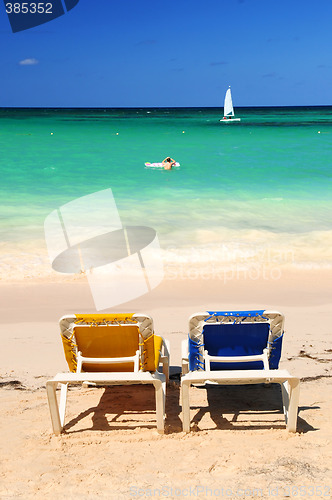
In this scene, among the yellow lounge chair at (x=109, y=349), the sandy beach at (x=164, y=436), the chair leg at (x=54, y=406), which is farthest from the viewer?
the yellow lounge chair at (x=109, y=349)

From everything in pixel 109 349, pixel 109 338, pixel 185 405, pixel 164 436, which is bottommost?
pixel 164 436

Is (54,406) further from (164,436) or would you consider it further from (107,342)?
(164,436)

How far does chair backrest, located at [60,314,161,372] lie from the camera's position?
3.59 metres

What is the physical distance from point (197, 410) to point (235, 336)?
74cm

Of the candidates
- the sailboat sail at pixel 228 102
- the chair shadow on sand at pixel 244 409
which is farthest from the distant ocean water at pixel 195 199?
the sailboat sail at pixel 228 102

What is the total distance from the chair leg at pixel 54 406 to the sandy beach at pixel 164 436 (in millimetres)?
75

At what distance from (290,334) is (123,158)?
2349cm

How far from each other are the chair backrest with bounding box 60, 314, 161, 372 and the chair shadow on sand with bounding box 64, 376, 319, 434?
1.33 ft

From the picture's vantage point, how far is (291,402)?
341 centimetres

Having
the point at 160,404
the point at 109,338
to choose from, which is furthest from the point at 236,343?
the point at 109,338

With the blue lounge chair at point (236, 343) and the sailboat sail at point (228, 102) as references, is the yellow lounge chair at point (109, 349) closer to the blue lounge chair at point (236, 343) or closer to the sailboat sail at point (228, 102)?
the blue lounge chair at point (236, 343)

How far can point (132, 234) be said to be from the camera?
11.5 metres

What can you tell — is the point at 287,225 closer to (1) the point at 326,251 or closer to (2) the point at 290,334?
(1) the point at 326,251

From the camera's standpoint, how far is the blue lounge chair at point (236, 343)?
3.61m
